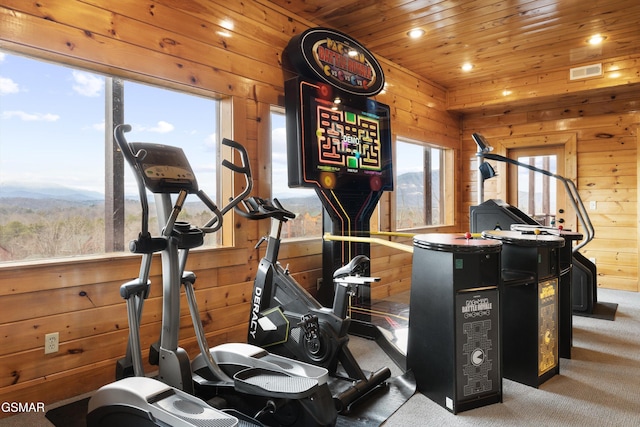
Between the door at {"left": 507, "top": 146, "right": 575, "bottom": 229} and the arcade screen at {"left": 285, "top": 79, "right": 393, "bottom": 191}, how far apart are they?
320 cm

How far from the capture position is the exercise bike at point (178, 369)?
1.87 m

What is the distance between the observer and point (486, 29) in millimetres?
4324

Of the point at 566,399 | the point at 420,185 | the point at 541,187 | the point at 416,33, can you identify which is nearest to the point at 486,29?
the point at 416,33

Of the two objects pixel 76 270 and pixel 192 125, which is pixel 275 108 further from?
pixel 76 270

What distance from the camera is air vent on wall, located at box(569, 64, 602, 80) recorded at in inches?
206

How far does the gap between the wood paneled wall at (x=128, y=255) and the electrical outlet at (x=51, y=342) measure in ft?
0.08

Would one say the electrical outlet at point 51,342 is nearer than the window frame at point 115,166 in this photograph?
Yes

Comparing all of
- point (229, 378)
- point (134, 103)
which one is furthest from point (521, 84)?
point (229, 378)

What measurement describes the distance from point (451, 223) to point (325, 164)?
3689 millimetres

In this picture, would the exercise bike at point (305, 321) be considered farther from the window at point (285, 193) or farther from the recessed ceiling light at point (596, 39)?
the recessed ceiling light at point (596, 39)

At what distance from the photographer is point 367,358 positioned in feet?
10.3

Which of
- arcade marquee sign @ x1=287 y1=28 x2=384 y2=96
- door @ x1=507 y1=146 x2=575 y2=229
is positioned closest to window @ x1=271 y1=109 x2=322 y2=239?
arcade marquee sign @ x1=287 y1=28 x2=384 y2=96

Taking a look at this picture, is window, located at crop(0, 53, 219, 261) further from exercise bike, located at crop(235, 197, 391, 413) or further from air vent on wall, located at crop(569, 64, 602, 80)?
air vent on wall, located at crop(569, 64, 602, 80)

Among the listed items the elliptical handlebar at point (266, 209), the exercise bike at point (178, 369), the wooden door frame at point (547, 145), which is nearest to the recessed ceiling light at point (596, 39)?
the wooden door frame at point (547, 145)
